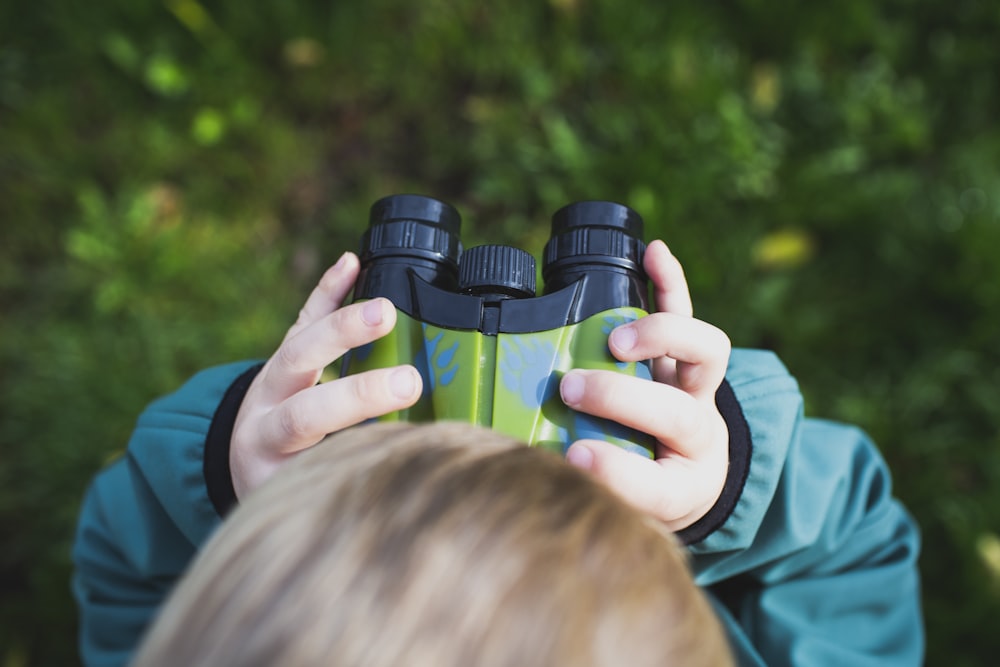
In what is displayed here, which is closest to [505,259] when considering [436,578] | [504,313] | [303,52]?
[504,313]

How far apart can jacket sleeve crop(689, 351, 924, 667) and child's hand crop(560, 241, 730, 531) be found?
0.51ft

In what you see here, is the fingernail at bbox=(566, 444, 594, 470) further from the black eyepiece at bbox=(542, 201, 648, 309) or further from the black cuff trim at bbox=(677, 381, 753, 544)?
the black cuff trim at bbox=(677, 381, 753, 544)

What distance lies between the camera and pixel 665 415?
830 mm

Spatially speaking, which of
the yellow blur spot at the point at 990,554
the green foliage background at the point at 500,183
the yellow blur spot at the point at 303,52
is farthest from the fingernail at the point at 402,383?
the yellow blur spot at the point at 303,52

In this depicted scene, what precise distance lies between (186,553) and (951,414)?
1.65m

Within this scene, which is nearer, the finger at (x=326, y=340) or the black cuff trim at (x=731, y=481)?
the finger at (x=326, y=340)

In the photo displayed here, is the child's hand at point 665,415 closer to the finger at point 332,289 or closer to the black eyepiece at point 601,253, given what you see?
the black eyepiece at point 601,253

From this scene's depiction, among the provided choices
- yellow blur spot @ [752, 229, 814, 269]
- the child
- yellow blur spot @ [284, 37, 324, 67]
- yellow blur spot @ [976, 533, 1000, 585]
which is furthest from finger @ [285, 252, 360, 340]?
yellow blur spot @ [976, 533, 1000, 585]

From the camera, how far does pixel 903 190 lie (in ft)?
5.94

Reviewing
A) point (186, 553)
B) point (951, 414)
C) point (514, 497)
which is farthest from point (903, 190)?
point (186, 553)

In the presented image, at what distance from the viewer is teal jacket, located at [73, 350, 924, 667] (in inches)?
42.4

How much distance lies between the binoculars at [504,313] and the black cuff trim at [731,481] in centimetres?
22

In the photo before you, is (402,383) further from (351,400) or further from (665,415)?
(665,415)

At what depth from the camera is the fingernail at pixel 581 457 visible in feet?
2.57
